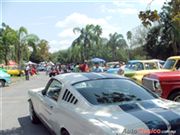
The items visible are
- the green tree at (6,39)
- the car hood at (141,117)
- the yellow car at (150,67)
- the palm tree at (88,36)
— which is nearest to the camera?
the car hood at (141,117)

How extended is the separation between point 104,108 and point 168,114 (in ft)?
3.29

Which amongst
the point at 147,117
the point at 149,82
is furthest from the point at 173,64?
the point at 147,117

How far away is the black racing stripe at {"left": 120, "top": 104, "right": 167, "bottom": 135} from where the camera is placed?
486 centimetres

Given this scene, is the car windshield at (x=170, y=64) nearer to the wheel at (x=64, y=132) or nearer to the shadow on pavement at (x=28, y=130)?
the shadow on pavement at (x=28, y=130)

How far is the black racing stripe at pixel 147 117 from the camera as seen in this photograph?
4859mm

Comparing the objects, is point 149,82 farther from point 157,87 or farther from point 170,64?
point 170,64

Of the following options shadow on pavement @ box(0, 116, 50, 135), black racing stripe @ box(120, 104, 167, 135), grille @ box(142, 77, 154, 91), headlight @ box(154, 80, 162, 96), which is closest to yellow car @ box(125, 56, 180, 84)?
grille @ box(142, 77, 154, 91)

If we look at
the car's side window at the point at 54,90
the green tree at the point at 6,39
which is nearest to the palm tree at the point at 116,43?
the green tree at the point at 6,39

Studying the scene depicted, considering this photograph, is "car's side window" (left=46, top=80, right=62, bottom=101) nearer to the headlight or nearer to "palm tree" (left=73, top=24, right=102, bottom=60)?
the headlight

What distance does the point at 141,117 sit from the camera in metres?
5.09

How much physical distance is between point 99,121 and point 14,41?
73392mm

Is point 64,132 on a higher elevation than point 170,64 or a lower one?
lower

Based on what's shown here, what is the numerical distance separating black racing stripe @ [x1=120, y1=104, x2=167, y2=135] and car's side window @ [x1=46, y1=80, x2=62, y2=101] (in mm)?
1844

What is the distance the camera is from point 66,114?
19.9 ft
